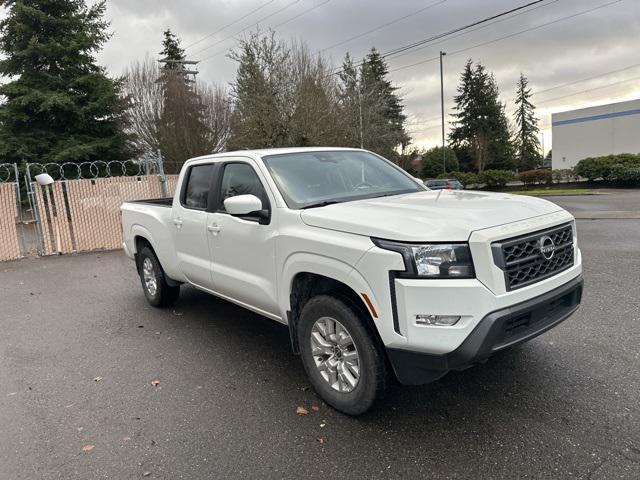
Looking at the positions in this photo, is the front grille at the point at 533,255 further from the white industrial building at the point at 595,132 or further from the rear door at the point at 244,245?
the white industrial building at the point at 595,132

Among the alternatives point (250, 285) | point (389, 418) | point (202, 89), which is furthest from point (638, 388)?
point (202, 89)

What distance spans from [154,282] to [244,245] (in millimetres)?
2675

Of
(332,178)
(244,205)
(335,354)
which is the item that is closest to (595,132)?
(332,178)

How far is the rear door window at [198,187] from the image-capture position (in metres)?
4.85

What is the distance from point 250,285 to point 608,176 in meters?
32.0

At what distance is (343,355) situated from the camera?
10.8ft

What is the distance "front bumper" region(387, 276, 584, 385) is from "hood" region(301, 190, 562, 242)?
0.52 metres

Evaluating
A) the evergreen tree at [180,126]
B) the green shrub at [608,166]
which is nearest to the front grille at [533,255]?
the evergreen tree at [180,126]

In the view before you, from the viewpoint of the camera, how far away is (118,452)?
3051 millimetres

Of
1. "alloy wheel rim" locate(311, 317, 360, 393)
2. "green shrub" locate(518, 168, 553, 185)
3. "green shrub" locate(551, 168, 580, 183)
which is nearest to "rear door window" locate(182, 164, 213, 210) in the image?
"alloy wheel rim" locate(311, 317, 360, 393)

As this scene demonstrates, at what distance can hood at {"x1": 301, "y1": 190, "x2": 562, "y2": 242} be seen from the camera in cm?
281

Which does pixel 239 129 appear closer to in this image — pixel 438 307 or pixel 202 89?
pixel 202 89

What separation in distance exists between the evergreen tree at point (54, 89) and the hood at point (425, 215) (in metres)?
18.9

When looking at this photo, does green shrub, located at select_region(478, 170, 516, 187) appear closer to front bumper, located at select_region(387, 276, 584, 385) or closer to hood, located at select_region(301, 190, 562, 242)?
hood, located at select_region(301, 190, 562, 242)
